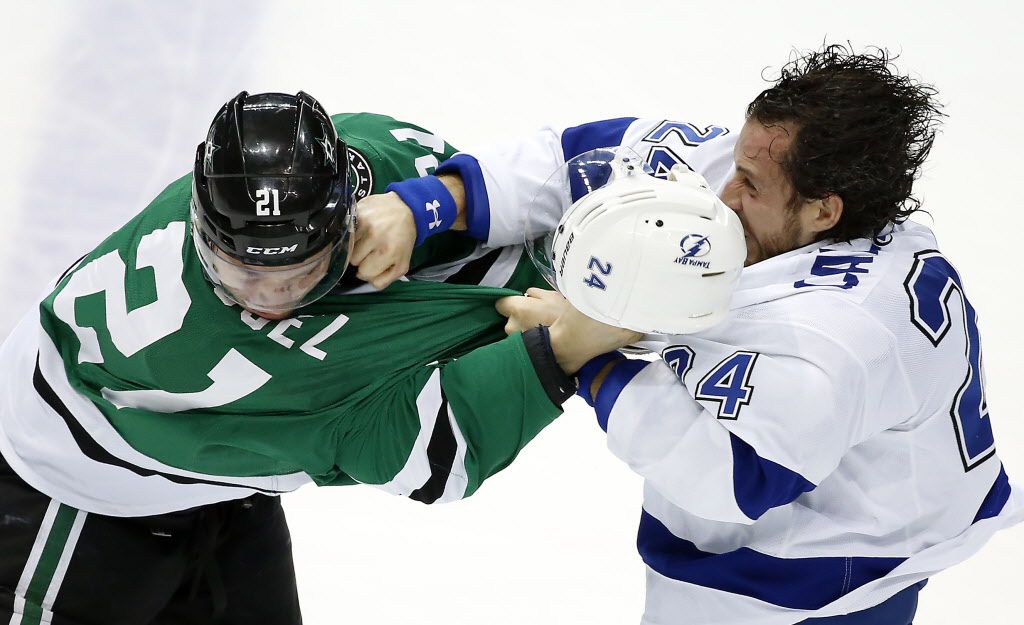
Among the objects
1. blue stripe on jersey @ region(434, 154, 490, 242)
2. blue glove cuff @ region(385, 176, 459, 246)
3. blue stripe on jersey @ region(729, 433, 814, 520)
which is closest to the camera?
blue stripe on jersey @ region(729, 433, 814, 520)

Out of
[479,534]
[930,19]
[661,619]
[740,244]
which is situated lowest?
[479,534]

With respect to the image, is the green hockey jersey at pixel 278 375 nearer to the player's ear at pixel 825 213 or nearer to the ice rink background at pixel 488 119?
the player's ear at pixel 825 213

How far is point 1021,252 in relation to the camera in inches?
159

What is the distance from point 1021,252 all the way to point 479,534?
2.11 m

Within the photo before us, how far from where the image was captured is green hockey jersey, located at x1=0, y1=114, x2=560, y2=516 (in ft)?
6.67

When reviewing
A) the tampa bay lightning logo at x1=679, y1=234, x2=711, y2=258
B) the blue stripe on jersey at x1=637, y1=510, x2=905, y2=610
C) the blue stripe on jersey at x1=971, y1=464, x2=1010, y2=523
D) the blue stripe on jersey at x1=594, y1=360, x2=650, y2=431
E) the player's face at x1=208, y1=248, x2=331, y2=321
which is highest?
the tampa bay lightning logo at x1=679, y1=234, x2=711, y2=258

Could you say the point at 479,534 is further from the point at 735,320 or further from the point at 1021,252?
the point at 1021,252

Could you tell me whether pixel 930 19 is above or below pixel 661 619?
above

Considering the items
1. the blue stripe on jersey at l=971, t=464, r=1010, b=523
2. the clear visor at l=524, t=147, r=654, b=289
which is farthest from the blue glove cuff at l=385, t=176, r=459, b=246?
the blue stripe on jersey at l=971, t=464, r=1010, b=523

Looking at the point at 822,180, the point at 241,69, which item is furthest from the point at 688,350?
the point at 241,69

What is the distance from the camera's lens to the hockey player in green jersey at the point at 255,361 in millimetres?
1928

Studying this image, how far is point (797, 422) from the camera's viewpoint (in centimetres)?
184

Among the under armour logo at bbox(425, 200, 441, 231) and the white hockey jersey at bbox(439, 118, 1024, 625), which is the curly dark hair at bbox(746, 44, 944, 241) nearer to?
the white hockey jersey at bbox(439, 118, 1024, 625)

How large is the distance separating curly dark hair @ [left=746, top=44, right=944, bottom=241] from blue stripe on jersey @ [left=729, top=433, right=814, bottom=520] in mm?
459
